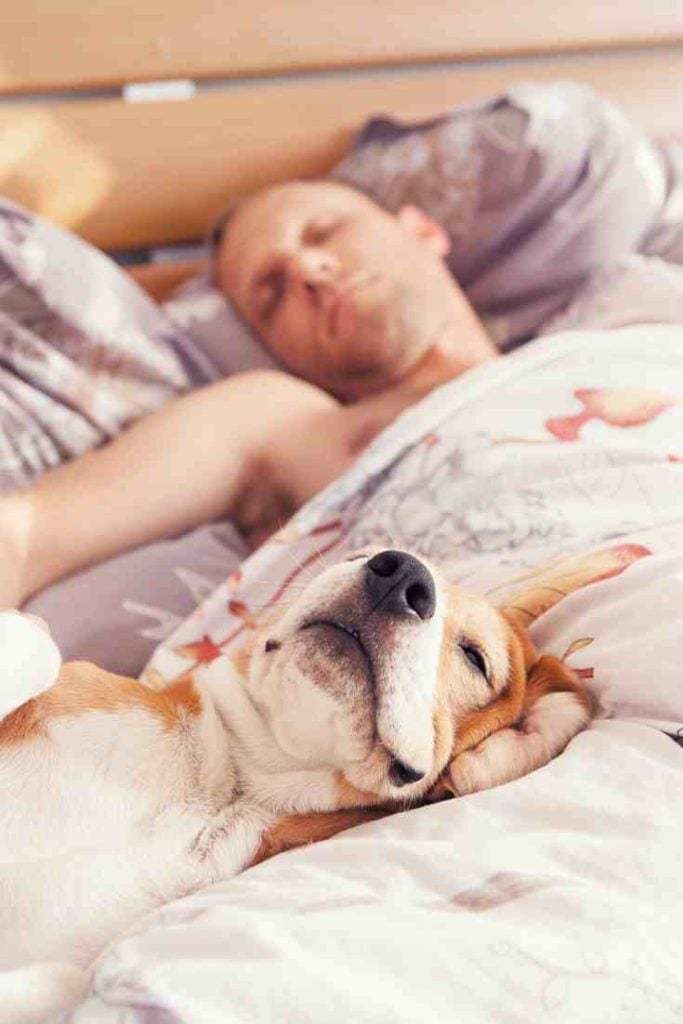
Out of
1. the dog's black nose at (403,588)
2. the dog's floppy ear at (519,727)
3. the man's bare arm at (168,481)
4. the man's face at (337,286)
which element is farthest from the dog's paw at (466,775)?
the man's face at (337,286)

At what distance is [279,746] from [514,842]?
11.0 inches

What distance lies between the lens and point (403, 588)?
3.28 feet

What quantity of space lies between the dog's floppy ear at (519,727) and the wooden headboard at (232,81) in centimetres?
146

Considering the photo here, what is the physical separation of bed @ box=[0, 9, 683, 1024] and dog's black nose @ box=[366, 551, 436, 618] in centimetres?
18

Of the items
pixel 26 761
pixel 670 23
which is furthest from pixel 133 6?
pixel 26 761

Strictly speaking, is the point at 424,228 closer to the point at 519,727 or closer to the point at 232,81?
the point at 232,81

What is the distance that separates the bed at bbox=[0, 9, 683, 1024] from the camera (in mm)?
734

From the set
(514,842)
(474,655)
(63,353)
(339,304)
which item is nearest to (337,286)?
(339,304)

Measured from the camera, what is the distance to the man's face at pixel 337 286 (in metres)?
1.93

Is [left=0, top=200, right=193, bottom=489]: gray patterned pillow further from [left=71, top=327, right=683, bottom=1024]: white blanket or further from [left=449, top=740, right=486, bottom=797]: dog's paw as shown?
[left=449, top=740, right=486, bottom=797]: dog's paw

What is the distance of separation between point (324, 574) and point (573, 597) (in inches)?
10.0

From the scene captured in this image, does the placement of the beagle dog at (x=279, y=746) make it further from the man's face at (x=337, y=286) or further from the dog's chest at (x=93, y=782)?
the man's face at (x=337, y=286)

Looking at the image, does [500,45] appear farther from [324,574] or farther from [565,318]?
[324,574]

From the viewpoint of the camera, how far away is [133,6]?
6.94 ft
